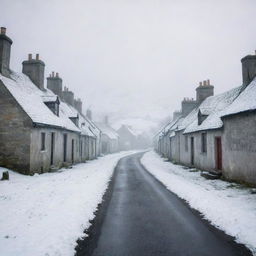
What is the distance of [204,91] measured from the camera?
91.5 feet

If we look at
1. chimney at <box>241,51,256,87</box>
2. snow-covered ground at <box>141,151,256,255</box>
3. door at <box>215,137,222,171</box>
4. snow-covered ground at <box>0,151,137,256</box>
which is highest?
chimney at <box>241,51,256,87</box>

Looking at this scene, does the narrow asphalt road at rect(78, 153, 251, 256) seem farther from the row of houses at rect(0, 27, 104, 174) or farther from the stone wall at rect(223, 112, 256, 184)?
the row of houses at rect(0, 27, 104, 174)

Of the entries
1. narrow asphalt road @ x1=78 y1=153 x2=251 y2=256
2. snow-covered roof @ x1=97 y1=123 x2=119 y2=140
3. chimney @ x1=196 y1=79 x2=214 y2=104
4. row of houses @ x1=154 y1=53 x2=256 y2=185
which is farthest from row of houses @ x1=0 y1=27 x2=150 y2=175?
snow-covered roof @ x1=97 y1=123 x2=119 y2=140

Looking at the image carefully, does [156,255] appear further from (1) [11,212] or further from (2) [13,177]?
(2) [13,177]

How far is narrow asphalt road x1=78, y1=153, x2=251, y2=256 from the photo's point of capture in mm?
4949

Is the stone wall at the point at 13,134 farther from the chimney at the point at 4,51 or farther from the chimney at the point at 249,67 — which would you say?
the chimney at the point at 249,67

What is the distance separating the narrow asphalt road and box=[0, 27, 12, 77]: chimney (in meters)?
14.7

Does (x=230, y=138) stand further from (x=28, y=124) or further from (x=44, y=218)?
(x=28, y=124)

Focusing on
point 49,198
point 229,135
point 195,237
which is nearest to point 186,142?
point 229,135

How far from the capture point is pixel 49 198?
9.34 meters

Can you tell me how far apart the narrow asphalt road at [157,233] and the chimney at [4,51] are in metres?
14.7

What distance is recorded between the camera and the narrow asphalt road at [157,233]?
4.95 meters

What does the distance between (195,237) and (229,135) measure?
1040 cm

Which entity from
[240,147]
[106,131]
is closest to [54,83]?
[240,147]
